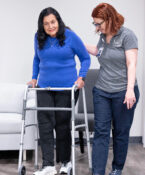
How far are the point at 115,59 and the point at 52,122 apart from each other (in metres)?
0.74

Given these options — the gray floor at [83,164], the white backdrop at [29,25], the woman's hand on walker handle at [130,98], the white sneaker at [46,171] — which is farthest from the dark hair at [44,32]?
the white backdrop at [29,25]

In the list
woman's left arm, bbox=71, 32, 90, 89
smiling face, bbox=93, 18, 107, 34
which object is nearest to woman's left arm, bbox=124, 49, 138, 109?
smiling face, bbox=93, 18, 107, 34

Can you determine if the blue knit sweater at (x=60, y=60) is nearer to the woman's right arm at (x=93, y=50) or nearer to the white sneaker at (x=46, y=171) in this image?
the woman's right arm at (x=93, y=50)

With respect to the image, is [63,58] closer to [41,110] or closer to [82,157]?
[41,110]

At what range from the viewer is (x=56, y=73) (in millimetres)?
2494

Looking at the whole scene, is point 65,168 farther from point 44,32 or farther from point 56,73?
point 44,32

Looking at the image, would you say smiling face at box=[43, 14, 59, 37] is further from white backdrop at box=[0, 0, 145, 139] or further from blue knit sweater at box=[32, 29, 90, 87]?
white backdrop at box=[0, 0, 145, 139]

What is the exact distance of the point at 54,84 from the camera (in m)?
2.52

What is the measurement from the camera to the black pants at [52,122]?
254 centimetres

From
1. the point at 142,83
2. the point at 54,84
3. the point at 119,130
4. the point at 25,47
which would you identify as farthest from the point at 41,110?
the point at 142,83

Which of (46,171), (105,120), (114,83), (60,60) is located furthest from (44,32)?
(46,171)

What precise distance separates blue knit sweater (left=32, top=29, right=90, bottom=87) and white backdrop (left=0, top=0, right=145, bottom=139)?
1461 millimetres

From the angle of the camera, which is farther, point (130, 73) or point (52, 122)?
point (52, 122)

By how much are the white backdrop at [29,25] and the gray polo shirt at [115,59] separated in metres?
1.67
